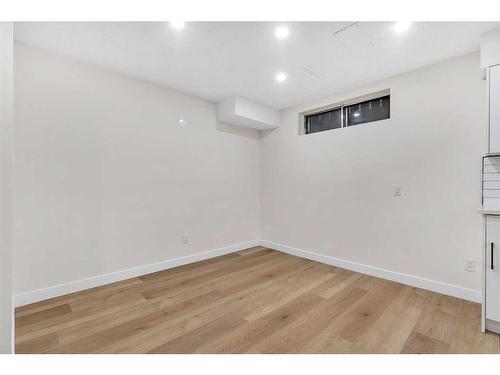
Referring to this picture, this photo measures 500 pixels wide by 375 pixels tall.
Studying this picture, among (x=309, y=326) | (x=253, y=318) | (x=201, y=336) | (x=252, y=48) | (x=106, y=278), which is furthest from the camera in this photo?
(x=106, y=278)

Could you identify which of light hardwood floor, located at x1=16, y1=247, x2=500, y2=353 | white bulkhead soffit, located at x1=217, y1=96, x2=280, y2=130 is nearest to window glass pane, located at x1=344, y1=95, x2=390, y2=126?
white bulkhead soffit, located at x1=217, y1=96, x2=280, y2=130

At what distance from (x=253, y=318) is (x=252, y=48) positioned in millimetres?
2461

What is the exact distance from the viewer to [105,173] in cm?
266

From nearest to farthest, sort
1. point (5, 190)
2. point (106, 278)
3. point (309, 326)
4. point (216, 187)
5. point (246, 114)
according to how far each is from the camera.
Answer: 1. point (5, 190)
2. point (309, 326)
3. point (106, 278)
4. point (246, 114)
5. point (216, 187)

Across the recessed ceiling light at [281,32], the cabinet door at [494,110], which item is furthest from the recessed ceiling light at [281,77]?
the cabinet door at [494,110]

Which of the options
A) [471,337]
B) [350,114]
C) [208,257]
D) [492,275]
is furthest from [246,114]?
[471,337]

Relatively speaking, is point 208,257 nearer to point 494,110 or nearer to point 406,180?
point 406,180

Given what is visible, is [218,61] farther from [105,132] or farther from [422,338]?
[422,338]

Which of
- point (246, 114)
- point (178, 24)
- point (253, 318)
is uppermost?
point (178, 24)

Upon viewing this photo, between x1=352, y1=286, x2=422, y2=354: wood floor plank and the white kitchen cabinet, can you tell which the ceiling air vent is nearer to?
the white kitchen cabinet

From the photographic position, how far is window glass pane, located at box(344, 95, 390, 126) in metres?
2.98

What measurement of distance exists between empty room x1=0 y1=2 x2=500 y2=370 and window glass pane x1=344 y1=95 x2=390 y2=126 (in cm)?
2
